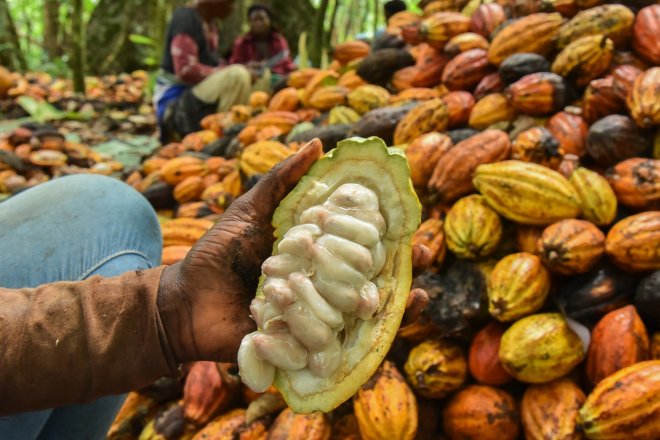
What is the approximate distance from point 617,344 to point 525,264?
0.35m

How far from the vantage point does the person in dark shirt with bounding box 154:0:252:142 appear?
5.16m

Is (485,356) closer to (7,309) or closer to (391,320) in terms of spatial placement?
(391,320)

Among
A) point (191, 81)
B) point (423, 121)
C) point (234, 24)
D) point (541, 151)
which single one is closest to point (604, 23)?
point (541, 151)

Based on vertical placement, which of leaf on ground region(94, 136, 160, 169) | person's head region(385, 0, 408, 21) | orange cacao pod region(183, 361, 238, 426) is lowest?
leaf on ground region(94, 136, 160, 169)

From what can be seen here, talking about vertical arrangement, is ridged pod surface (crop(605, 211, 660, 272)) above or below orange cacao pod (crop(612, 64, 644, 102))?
below

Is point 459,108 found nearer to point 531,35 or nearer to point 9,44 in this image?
point 531,35

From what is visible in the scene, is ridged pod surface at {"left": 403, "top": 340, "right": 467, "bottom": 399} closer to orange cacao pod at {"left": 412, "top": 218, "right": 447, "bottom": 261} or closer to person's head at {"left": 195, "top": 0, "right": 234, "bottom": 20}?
orange cacao pod at {"left": 412, "top": 218, "right": 447, "bottom": 261}

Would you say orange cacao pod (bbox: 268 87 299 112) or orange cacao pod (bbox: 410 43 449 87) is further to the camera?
orange cacao pod (bbox: 268 87 299 112)

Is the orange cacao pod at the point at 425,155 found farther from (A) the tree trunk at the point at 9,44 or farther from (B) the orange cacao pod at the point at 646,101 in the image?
(A) the tree trunk at the point at 9,44

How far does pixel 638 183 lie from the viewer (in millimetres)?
1665

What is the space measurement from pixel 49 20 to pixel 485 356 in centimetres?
1337

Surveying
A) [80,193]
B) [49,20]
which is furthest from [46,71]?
[80,193]

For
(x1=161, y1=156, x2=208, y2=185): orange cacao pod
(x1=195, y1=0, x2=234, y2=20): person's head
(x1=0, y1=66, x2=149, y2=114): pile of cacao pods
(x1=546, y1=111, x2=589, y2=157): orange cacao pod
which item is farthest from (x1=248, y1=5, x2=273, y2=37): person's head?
(x1=546, y1=111, x2=589, y2=157): orange cacao pod

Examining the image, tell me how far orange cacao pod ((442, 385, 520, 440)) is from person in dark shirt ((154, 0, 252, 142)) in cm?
421
